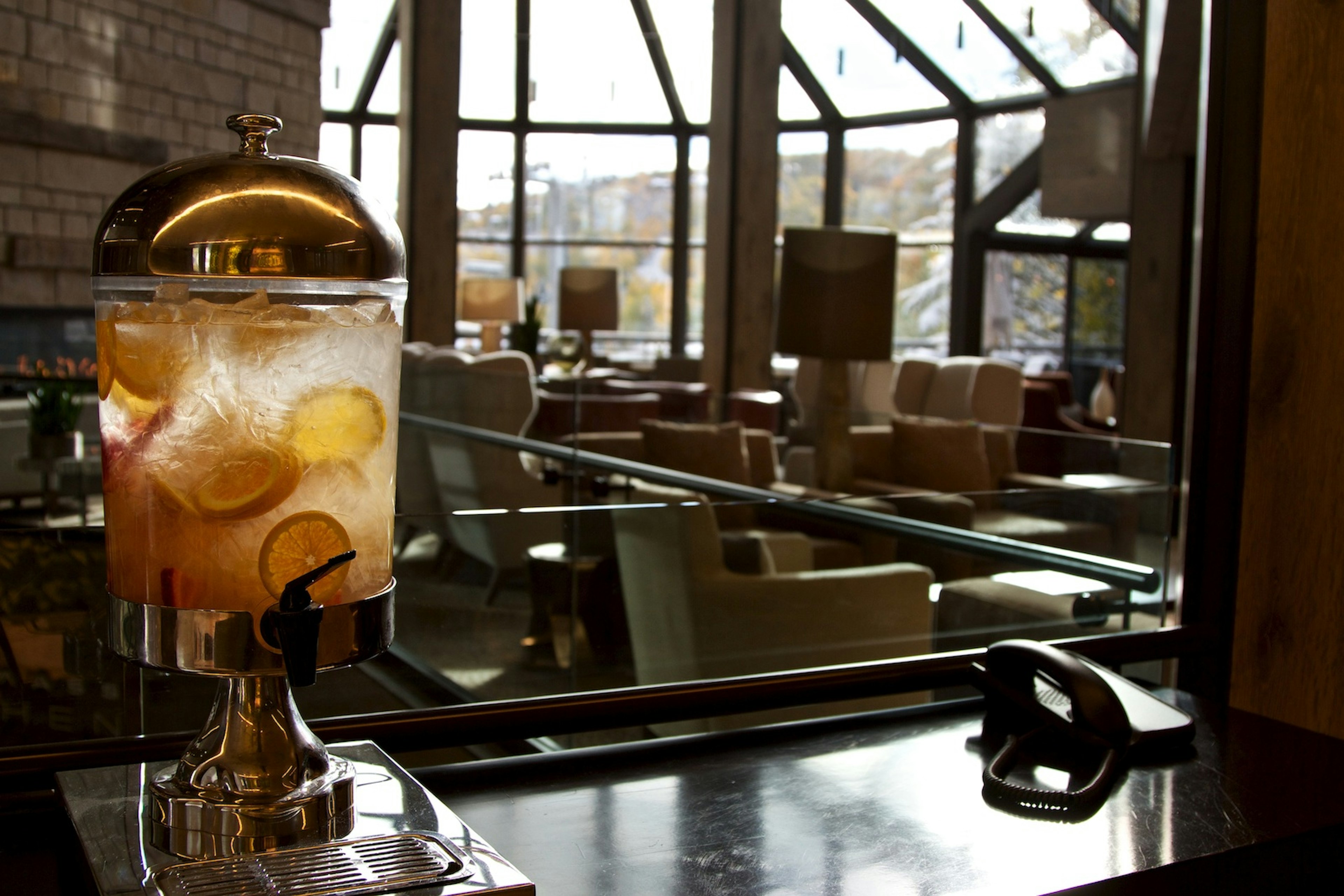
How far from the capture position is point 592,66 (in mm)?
12102

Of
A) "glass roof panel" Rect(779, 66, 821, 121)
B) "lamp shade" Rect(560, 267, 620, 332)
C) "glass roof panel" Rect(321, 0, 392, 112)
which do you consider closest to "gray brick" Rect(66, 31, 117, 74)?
"lamp shade" Rect(560, 267, 620, 332)

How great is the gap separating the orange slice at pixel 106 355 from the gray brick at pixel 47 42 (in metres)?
6.78

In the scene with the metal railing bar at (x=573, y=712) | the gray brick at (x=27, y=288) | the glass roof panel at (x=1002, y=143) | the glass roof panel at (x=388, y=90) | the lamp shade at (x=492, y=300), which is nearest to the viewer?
the metal railing bar at (x=573, y=712)

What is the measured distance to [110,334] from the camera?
0.66 metres

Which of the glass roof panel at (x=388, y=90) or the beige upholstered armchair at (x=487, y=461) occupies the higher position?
the glass roof panel at (x=388, y=90)

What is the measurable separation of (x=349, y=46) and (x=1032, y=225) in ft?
21.4

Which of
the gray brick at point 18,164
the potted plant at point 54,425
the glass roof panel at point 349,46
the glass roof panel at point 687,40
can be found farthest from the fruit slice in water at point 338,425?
the glass roof panel at point 687,40

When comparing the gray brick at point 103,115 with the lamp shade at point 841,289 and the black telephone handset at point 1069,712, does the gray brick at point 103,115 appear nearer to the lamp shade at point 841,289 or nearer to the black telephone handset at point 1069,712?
the lamp shade at point 841,289

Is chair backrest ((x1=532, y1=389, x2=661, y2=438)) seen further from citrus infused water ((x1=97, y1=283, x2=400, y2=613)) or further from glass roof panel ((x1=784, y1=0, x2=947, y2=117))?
glass roof panel ((x1=784, y1=0, x2=947, y2=117))

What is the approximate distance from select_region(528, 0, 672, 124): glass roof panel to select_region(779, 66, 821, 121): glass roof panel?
114 centimetres

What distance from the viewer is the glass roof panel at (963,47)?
1003 centimetres

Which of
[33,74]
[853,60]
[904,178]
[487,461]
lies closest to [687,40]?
[853,60]

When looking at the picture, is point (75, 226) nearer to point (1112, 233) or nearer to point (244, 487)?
point (244, 487)

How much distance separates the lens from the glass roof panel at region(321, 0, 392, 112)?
11266mm
